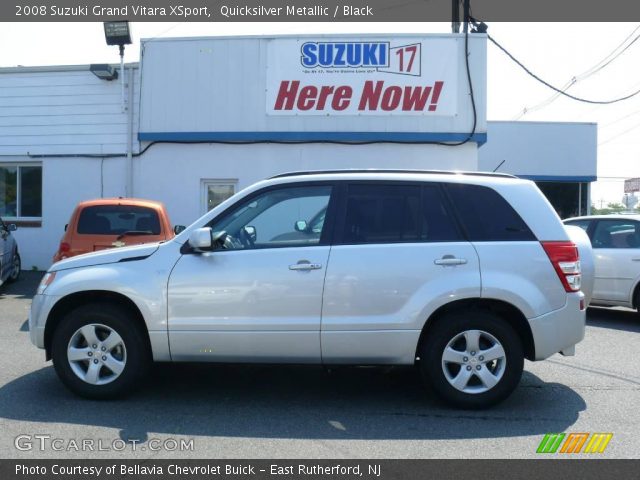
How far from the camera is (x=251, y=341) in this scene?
17.7ft

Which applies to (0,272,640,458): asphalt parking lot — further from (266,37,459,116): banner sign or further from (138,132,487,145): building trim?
(266,37,459,116): banner sign

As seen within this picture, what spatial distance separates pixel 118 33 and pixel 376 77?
564 centimetres

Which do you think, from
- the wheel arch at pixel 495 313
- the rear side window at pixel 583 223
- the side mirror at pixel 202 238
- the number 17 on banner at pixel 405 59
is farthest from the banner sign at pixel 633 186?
the side mirror at pixel 202 238

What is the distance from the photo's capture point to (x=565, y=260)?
5.34m

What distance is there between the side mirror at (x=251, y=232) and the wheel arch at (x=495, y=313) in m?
1.57

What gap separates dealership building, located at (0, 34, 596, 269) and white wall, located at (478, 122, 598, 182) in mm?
11309

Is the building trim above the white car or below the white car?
above

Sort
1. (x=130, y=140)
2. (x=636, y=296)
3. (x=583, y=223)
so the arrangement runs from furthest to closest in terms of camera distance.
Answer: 1. (x=130, y=140)
2. (x=583, y=223)
3. (x=636, y=296)

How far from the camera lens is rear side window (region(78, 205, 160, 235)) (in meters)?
9.00

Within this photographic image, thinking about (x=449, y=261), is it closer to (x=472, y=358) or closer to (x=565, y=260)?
(x=472, y=358)

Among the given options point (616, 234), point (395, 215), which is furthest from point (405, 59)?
point (395, 215)

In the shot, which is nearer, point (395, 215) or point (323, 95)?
point (395, 215)
